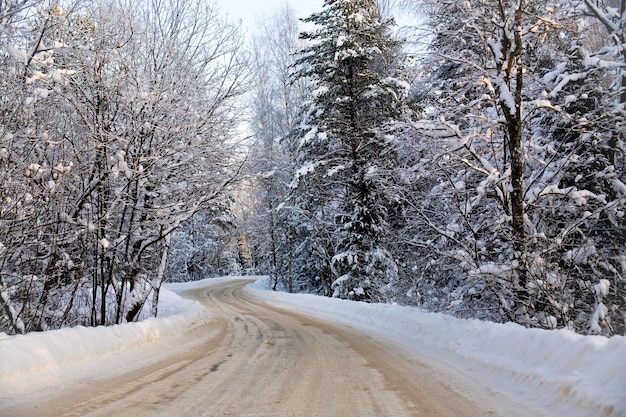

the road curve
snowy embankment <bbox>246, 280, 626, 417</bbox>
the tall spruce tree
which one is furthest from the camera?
the tall spruce tree

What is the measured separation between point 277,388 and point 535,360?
3.05 metres

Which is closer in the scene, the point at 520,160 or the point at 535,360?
the point at 535,360

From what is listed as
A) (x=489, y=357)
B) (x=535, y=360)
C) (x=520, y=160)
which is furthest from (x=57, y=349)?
(x=520, y=160)

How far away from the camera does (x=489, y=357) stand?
6.34 meters

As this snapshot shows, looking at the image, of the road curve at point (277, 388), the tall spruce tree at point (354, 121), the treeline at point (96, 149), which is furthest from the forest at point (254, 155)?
the tall spruce tree at point (354, 121)

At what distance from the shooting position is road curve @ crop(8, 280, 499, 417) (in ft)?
14.3

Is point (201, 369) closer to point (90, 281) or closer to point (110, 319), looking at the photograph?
point (90, 281)

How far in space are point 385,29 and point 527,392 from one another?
Answer: 17.6m

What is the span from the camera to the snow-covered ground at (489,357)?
4.10m

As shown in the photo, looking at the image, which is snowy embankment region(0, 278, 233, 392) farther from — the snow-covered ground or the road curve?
the road curve

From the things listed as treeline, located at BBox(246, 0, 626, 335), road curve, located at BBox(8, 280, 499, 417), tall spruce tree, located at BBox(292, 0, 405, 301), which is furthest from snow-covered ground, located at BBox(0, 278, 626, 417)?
tall spruce tree, located at BBox(292, 0, 405, 301)

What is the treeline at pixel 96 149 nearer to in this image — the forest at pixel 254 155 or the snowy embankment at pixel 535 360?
the forest at pixel 254 155

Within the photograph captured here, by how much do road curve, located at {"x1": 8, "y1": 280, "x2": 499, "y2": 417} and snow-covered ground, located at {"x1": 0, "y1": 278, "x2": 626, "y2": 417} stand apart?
449 millimetres

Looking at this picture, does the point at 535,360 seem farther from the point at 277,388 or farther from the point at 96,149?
the point at 96,149
